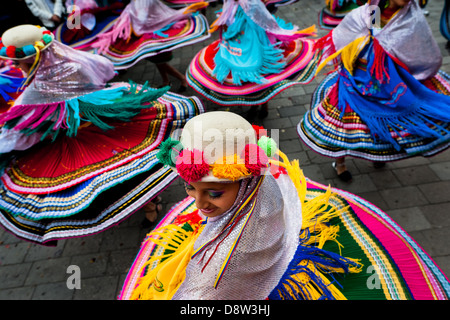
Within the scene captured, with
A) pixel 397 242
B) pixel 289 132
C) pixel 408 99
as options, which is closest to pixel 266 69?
pixel 289 132

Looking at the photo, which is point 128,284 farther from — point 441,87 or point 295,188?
point 441,87

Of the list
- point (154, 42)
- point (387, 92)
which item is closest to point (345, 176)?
point (387, 92)

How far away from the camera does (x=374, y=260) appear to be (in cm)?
164

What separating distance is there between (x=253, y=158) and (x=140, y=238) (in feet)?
6.90

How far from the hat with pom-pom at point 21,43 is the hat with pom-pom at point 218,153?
1.82 m

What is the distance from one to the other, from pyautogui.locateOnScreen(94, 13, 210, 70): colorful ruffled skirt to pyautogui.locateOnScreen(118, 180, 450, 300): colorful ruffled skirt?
274 cm

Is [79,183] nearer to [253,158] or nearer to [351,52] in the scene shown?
[253,158]

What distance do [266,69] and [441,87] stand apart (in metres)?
1.60

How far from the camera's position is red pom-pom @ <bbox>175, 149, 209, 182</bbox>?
116 cm

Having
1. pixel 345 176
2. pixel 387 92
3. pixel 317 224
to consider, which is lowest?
pixel 345 176

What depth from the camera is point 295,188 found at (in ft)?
5.62

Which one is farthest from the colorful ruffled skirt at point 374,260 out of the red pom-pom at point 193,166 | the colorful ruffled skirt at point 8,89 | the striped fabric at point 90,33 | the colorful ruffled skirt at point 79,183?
the striped fabric at point 90,33

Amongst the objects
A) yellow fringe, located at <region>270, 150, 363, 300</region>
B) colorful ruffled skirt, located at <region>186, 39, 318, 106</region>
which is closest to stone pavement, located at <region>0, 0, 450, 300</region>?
colorful ruffled skirt, located at <region>186, 39, 318, 106</region>

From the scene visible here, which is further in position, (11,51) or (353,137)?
(353,137)
